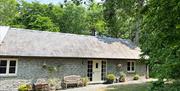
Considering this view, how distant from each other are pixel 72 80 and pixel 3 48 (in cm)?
572

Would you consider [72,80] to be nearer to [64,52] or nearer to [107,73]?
[64,52]

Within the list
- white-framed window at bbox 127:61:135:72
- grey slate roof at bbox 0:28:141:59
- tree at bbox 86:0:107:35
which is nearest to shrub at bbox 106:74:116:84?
grey slate roof at bbox 0:28:141:59

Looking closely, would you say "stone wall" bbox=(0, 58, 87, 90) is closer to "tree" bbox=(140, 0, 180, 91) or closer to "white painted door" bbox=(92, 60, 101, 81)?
"white painted door" bbox=(92, 60, 101, 81)

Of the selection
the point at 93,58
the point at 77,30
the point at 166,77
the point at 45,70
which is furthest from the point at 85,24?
the point at 166,77

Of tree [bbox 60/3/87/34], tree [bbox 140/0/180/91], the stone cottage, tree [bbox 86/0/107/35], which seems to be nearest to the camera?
tree [bbox 140/0/180/91]

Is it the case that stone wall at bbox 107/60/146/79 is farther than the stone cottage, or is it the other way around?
stone wall at bbox 107/60/146/79

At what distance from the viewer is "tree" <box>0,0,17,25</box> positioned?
47000 mm

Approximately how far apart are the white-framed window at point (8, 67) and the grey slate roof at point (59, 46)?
0.65 meters

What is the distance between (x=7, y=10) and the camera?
48094 mm

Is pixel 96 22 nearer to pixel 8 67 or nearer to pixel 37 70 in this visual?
pixel 37 70

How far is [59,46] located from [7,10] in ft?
107

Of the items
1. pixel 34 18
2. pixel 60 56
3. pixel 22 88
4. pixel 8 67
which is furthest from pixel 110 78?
pixel 34 18

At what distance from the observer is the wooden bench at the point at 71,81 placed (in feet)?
59.8

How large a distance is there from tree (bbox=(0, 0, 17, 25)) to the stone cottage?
1111 inches
